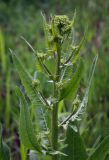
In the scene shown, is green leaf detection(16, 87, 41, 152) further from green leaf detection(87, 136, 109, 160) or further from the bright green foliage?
green leaf detection(87, 136, 109, 160)

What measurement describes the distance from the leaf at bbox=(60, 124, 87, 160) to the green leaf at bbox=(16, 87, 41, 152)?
0.17 metres

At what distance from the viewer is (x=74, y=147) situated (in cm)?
160

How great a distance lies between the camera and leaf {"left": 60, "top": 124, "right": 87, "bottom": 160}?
158 centimetres

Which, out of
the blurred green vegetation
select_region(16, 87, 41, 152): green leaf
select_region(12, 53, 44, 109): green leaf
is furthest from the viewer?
the blurred green vegetation

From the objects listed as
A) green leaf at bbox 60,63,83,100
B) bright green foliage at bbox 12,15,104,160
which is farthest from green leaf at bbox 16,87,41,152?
green leaf at bbox 60,63,83,100

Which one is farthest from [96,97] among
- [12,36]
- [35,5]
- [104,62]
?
[35,5]

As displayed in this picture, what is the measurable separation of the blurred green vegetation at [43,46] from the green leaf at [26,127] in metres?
0.29

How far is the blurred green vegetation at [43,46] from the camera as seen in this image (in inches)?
95.0

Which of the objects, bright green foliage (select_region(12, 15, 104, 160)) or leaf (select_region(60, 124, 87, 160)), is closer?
bright green foliage (select_region(12, 15, 104, 160))

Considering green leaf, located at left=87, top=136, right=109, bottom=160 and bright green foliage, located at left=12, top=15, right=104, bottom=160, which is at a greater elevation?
bright green foliage, located at left=12, top=15, right=104, bottom=160

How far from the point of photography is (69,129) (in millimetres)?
1586

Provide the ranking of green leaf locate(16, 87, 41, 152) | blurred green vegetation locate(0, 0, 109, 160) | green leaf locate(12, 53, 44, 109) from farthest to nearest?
blurred green vegetation locate(0, 0, 109, 160) → green leaf locate(12, 53, 44, 109) → green leaf locate(16, 87, 41, 152)

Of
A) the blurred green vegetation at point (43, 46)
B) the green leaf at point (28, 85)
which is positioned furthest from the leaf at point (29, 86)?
the blurred green vegetation at point (43, 46)

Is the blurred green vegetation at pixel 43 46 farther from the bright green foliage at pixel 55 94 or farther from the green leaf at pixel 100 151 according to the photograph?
the green leaf at pixel 100 151
